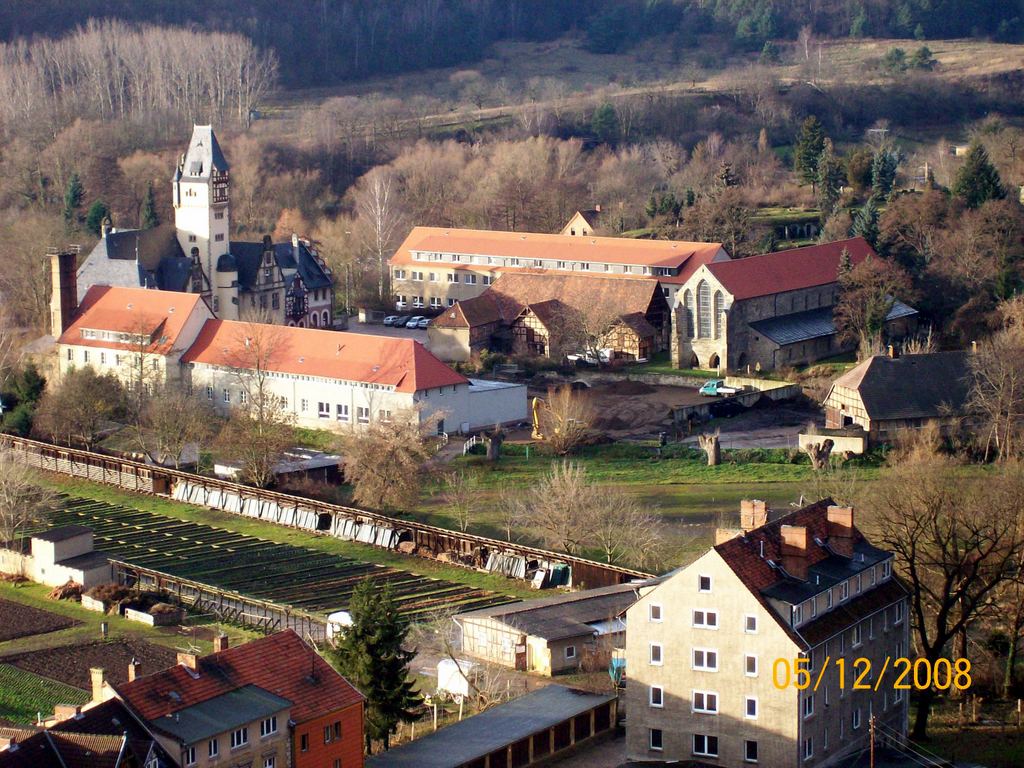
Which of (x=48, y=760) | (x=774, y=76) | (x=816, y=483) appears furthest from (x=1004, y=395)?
(x=774, y=76)

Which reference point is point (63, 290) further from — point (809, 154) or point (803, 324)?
point (809, 154)

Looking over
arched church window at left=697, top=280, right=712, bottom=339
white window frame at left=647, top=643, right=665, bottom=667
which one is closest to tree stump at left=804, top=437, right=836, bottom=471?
arched church window at left=697, top=280, right=712, bottom=339

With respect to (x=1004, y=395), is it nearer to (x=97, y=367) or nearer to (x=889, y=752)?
(x=889, y=752)

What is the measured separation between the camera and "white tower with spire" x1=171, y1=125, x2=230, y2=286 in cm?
6862

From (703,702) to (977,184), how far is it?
153ft

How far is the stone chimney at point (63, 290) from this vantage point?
63.2 metres

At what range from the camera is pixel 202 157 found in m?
69.4

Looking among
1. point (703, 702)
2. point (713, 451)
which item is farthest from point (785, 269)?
point (703, 702)

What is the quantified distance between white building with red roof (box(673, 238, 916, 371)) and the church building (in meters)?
14.7

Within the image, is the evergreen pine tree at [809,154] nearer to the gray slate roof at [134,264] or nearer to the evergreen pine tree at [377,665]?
the gray slate roof at [134,264]

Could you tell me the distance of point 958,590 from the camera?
34844 mm

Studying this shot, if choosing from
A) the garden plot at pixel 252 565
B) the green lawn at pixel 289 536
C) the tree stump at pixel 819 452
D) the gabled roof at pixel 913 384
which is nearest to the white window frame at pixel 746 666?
the garden plot at pixel 252 565

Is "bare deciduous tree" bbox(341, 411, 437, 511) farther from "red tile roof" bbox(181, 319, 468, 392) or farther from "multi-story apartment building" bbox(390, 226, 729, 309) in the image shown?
"multi-story apartment building" bbox(390, 226, 729, 309)

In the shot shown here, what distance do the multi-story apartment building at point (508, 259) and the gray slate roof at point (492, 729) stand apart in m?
35.0
